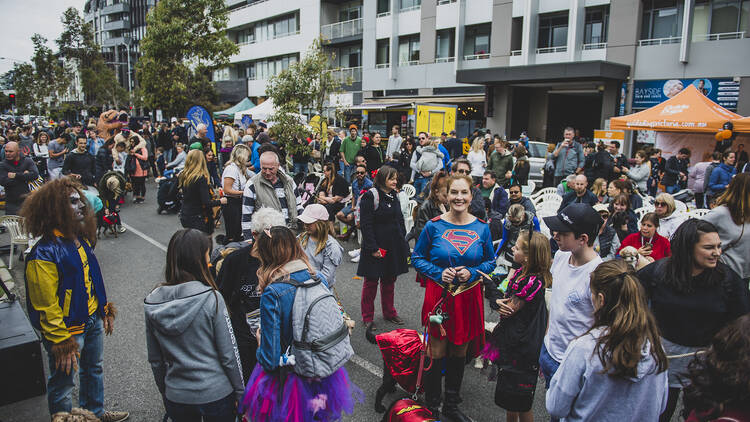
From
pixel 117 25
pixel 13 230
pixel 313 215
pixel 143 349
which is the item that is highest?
pixel 117 25

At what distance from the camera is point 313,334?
269cm

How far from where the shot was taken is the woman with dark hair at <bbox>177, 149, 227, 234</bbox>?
6312 mm

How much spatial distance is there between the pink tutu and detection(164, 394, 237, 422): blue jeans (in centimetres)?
9

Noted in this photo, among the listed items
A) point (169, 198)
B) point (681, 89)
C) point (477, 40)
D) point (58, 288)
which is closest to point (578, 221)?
point (58, 288)

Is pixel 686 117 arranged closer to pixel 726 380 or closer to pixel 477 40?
pixel 726 380

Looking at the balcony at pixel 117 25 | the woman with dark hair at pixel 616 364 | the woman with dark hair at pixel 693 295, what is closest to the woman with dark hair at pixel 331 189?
the woman with dark hair at pixel 693 295

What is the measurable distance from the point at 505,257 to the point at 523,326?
3.42 metres

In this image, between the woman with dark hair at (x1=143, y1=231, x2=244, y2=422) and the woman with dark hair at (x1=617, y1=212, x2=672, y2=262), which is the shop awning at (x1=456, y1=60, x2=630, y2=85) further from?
the woman with dark hair at (x1=143, y1=231, x2=244, y2=422)

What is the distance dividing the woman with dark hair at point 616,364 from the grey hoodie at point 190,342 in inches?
71.0

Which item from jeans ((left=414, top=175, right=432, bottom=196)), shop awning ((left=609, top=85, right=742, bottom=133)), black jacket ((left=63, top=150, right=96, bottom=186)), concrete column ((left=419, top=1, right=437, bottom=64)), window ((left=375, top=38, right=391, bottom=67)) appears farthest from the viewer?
window ((left=375, top=38, right=391, bottom=67))

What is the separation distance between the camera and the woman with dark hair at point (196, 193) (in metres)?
6.31

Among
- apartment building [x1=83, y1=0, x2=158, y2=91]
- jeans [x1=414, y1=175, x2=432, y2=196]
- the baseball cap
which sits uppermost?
apartment building [x1=83, y1=0, x2=158, y2=91]

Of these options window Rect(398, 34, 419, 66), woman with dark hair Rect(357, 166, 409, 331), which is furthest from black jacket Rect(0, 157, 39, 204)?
window Rect(398, 34, 419, 66)

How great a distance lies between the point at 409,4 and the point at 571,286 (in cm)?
3212
